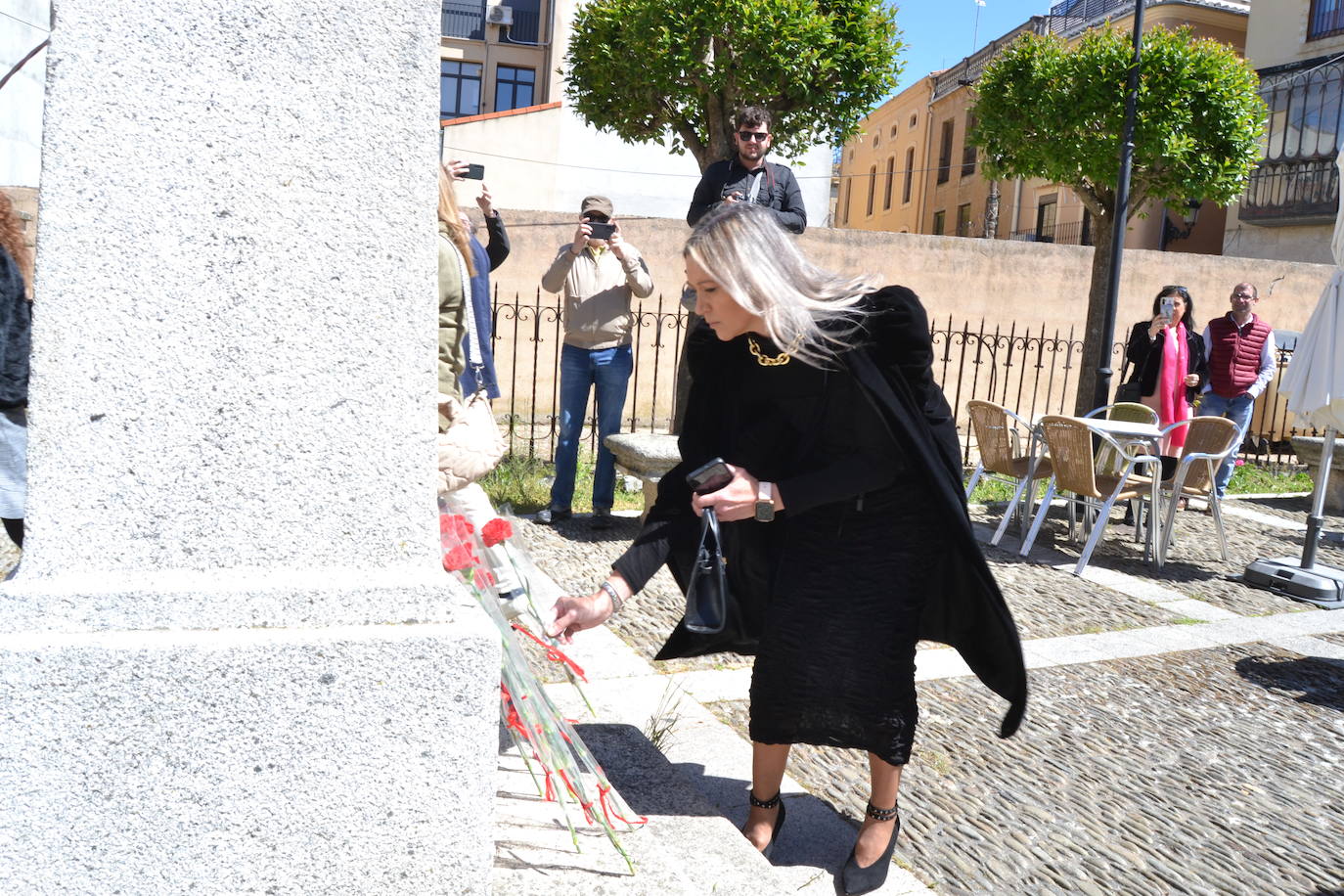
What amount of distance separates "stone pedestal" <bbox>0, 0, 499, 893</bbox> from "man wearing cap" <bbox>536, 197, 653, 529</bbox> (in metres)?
4.88

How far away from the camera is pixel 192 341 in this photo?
1.63 meters

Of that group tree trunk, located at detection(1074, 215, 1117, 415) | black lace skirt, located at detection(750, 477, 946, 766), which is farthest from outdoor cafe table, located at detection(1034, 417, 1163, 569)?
black lace skirt, located at detection(750, 477, 946, 766)

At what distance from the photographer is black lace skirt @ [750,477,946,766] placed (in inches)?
99.3

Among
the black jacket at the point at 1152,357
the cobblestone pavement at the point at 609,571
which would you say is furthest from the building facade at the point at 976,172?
the cobblestone pavement at the point at 609,571

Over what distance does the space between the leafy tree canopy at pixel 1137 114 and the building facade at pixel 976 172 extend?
12.9 meters

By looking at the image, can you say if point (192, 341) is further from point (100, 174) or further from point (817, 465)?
point (817, 465)

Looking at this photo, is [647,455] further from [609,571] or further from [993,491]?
[993,491]

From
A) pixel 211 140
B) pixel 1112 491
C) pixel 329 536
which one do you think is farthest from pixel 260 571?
pixel 1112 491

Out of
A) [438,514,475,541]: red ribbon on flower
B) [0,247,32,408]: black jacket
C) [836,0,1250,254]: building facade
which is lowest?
[438,514,475,541]: red ribbon on flower

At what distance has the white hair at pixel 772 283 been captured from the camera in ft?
7.75

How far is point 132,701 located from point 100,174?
2.51 ft

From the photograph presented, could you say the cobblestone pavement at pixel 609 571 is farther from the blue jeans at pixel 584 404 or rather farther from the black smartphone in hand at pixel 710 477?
the black smartphone in hand at pixel 710 477

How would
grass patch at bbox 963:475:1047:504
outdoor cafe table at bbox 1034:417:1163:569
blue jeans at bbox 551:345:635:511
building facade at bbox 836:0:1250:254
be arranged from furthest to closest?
building facade at bbox 836:0:1250:254, grass patch at bbox 963:475:1047:504, outdoor cafe table at bbox 1034:417:1163:569, blue jeans at bbox 551:345:635:511

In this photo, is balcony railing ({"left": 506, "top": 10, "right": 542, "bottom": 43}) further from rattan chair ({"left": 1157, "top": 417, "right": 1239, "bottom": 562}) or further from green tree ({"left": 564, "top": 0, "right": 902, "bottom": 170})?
rattan chair ({"left": 1157, "top": 417, "right": 1239, "bottom": 562})
